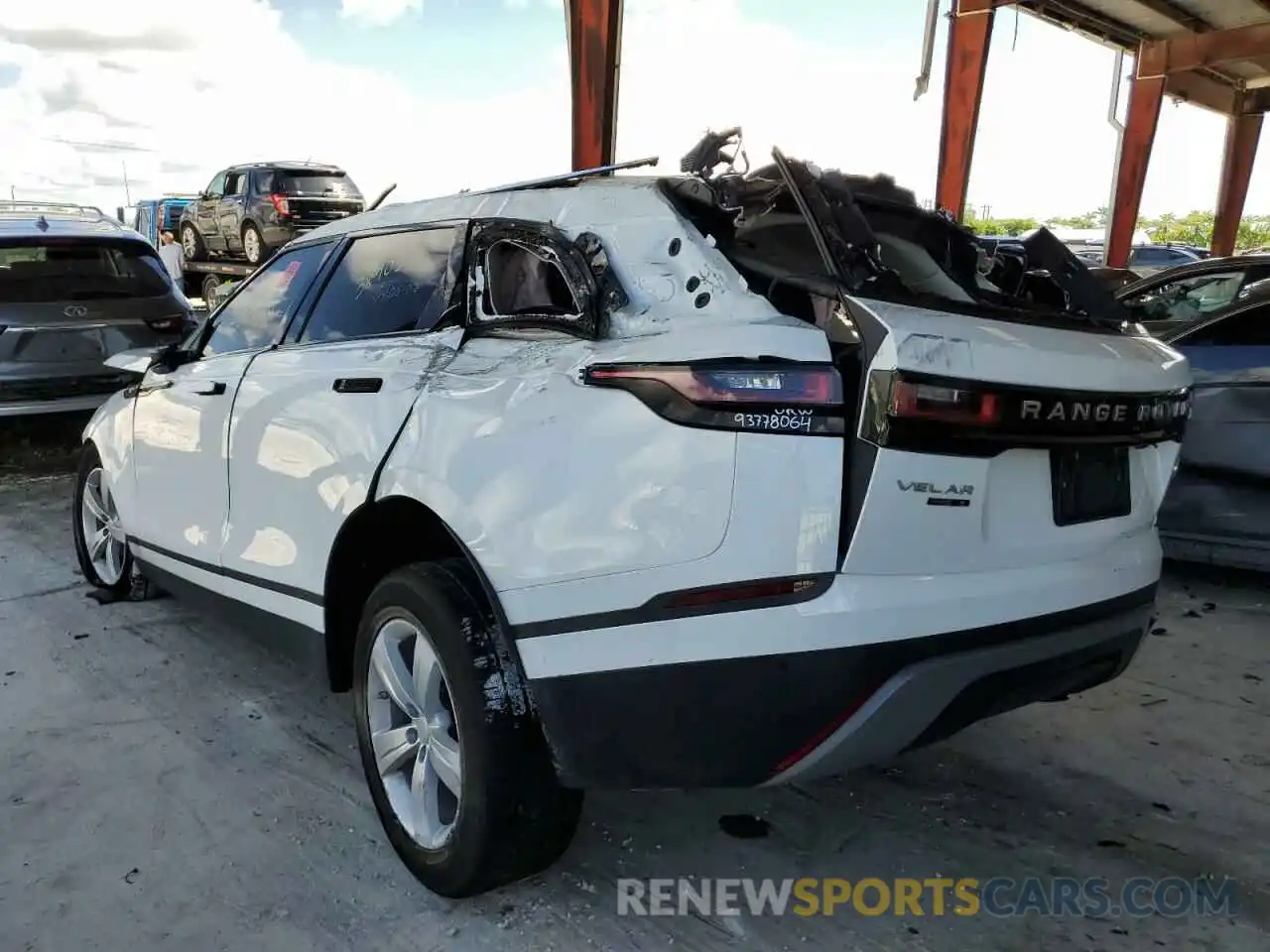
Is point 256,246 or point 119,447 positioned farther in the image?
point 256,246

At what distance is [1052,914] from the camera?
2400 millimetres

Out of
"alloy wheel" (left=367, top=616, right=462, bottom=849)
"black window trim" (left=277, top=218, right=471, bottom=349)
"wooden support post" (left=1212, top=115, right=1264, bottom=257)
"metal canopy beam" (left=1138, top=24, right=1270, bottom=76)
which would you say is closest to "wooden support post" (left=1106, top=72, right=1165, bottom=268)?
"metal canopy beam" (left=1138, top=24, right=1270, bottom=76)

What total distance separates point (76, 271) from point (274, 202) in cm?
1020

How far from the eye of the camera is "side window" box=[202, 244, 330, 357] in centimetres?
336

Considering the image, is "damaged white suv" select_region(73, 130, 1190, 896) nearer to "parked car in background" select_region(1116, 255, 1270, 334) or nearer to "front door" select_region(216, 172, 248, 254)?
"parked car in background" select_region(1116, 255, 1270, 334)

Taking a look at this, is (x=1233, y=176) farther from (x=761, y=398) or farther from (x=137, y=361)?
(x=761, y=398)

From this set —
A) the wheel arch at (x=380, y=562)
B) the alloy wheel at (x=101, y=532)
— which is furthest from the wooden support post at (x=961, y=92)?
the wheel arch at (x=380, y=562)

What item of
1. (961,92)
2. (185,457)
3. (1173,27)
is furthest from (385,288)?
(1173,27)

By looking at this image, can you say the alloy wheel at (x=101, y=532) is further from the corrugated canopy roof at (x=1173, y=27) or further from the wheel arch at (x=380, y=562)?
the corrugated canopy roof at (x=1173, y=27)

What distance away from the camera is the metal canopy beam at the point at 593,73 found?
12.3m

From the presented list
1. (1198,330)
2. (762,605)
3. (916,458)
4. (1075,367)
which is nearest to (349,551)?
(762,605)

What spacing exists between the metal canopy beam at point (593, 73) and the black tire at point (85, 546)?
9066 millimetres

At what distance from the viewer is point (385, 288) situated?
9.78 feet

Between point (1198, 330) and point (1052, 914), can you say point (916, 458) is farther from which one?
point (1198, 330)
